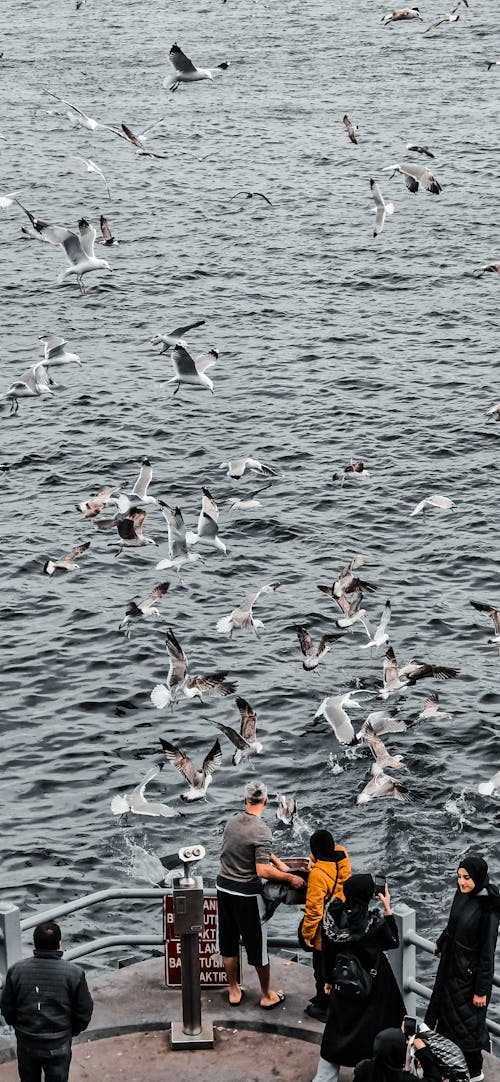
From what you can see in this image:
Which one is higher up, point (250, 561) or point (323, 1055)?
point (323, 1055)

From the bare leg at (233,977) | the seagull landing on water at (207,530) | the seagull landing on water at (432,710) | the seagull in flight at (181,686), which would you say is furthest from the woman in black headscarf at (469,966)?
the seagull landing on water at (207,530)

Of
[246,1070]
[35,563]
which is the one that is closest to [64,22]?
[35,563]

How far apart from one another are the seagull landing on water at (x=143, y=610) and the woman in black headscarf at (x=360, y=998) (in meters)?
15.1

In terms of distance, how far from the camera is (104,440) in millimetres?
35375

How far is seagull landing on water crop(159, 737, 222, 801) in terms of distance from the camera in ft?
69.8

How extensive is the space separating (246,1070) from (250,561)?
17462mm

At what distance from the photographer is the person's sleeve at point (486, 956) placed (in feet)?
38.9

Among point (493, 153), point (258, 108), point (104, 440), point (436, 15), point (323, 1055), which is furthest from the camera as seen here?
point (436, 15)

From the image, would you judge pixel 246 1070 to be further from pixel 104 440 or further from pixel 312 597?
pixel 104 440

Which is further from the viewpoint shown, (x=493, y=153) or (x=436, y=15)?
(x=436, y=15)

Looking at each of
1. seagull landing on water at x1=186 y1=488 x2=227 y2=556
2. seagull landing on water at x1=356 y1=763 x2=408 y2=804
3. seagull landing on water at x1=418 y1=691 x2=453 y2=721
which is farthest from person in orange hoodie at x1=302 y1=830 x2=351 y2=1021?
seagull landing on water at x1=186 y1=488 x2=227 y2=556

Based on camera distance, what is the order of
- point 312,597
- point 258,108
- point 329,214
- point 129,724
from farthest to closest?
point 258,108 < point 329,214 < point 312,597 < point 129,724

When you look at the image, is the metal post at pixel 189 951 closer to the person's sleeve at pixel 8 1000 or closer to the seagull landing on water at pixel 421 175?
the person's sleeve at pixel 8 1000

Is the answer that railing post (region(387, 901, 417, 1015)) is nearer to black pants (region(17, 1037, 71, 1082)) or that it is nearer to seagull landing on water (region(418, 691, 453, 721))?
black pants (region(17, 1037, 71, 1082))
